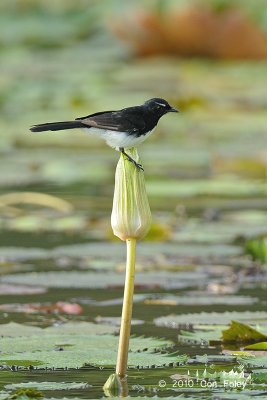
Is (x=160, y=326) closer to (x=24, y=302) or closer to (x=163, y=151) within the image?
(x=24, y=302)

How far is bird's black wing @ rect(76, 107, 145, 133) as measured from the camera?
111 inches

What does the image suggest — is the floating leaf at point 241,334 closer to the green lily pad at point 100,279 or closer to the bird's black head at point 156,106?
the bird's black head at point 156,106

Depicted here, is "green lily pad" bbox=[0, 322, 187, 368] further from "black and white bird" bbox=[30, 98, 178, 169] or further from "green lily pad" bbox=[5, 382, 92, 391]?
"black and white bird" bbox=[30, 98, 178, 169]

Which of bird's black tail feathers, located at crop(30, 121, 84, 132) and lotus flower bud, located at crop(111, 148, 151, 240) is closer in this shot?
lotus flower bud, located at crop(111, 148, 151, 240)

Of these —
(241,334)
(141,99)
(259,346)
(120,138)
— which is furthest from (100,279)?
(141,99)

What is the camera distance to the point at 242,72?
10.9m

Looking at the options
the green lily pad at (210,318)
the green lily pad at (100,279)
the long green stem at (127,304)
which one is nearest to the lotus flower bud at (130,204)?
the long green stem at (127,304)

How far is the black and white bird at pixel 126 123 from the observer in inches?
111

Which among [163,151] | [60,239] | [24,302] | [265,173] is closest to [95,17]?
[163,151]

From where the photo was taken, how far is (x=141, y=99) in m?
8.80

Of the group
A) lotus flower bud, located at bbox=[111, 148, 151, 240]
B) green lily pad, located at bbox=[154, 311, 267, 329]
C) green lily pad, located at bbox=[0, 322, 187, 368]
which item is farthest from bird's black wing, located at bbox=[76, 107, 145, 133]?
green lily pad, located at bbox=[154, 311, 267, 329]

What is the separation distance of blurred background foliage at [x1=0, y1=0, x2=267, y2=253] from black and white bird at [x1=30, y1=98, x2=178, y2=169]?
6.30 ft

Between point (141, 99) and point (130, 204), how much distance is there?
20.6ft

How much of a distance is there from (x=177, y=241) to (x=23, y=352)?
6.22ft
